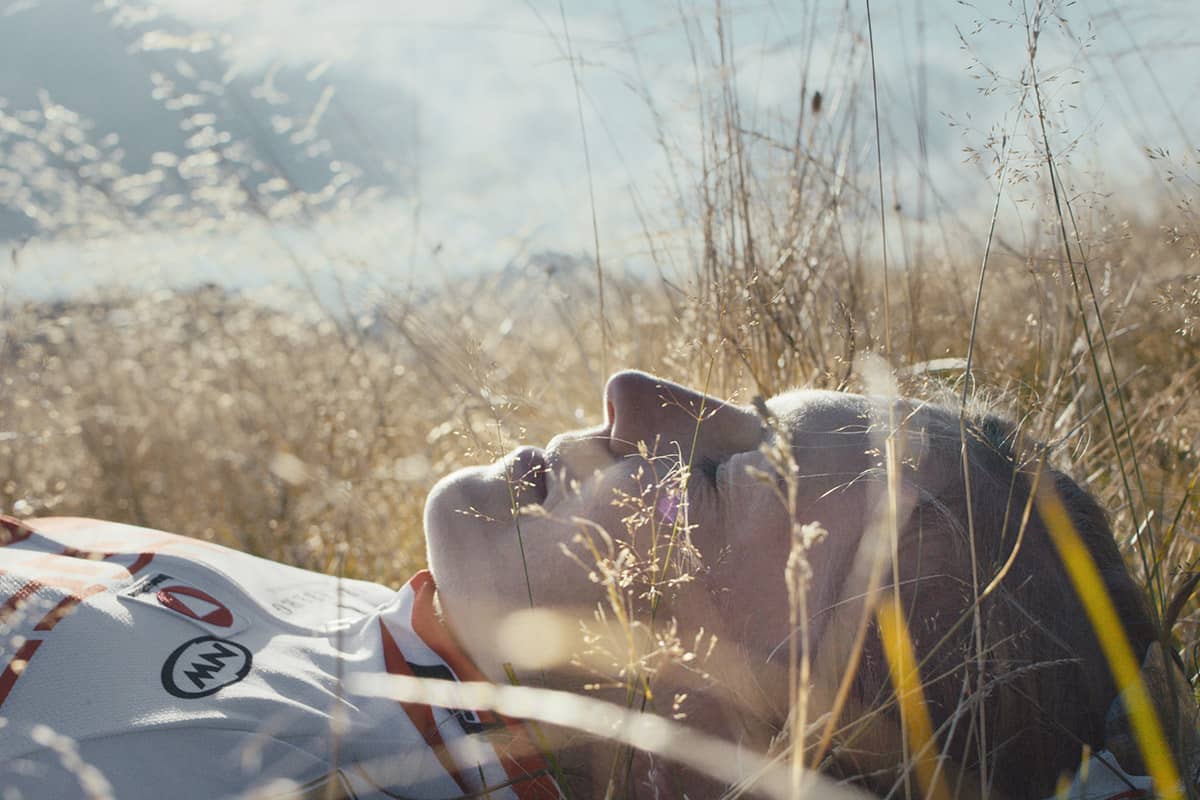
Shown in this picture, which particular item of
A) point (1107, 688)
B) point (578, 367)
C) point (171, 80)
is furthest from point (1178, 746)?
point (171, 80)

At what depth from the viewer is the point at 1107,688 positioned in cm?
129

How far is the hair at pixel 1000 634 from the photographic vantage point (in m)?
1.19

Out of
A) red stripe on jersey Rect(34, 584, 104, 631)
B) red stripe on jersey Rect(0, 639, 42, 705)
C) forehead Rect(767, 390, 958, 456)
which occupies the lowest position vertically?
red stripe on jersey Rect(0, 639, 42, 705)

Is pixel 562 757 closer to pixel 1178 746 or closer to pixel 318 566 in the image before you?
pixel 1178 746

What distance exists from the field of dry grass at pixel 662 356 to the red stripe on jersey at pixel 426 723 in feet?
1.03

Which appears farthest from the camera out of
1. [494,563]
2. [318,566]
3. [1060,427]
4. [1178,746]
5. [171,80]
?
[171,80]

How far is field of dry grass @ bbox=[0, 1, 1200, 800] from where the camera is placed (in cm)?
154

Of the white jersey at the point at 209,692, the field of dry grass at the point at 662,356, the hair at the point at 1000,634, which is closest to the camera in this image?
the white jersey at the point at 209,692

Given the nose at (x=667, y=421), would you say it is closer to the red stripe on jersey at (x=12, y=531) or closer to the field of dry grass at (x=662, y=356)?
the field of dry grass at (x=662, y=356)

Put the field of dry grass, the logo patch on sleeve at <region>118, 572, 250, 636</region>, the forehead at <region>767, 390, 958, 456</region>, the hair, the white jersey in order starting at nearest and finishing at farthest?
the white jersey < the hair < the forehead at <region>767, 390, 958, 456</region> < the logo patch on sleeve at <region>118, 572, 250, 636</region> < the field of dry grass

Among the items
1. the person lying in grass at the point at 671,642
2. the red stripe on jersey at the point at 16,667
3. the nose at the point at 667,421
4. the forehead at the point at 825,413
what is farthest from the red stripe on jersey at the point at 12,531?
the forehead at the point at 825,413

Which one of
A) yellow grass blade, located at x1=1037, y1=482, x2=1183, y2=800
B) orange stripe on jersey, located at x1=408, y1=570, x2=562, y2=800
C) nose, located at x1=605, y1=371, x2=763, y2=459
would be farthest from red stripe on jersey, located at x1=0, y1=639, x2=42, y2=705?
yellow grass blade, located at x1=1037, y1=482, x2=1183, y2=800

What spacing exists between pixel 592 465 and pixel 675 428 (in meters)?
0.16

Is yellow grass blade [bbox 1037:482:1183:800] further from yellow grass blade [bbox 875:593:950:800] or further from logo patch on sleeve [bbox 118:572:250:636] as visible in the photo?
logo patch on sleeve [bbox 118:572:250:636]
